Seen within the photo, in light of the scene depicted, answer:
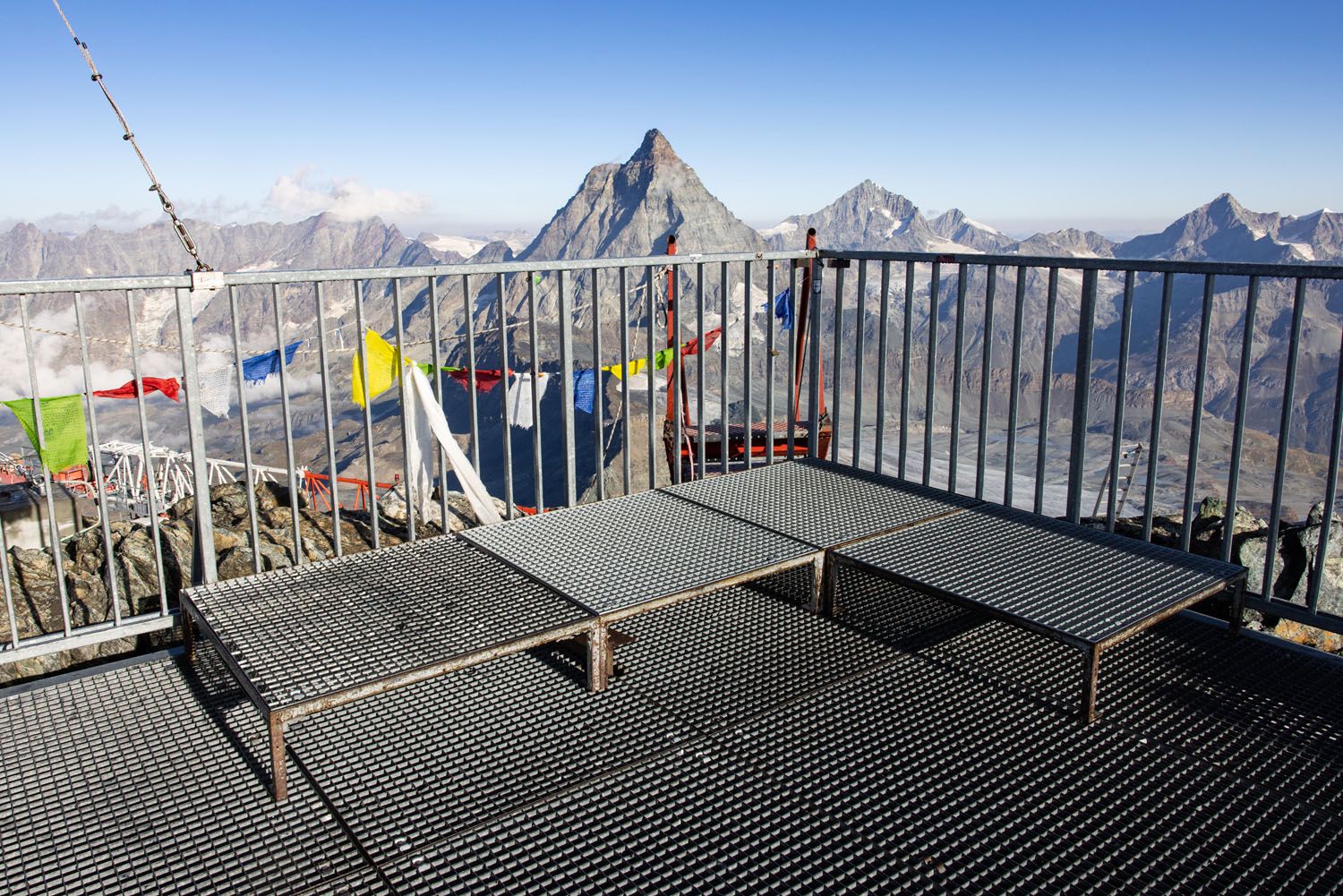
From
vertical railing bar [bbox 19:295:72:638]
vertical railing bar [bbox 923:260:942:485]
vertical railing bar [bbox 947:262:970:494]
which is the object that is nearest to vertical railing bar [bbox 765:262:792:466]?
→ vertical railing bar [bbox 923:260:942:485]

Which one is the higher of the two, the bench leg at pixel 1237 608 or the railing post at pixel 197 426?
the railing post at pixel 197 426

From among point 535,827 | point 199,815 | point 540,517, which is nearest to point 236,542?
point 540,517

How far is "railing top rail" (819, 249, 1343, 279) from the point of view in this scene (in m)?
3.31

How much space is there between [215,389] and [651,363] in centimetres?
178

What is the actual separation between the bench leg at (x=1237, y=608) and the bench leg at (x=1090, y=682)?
90 centimetres

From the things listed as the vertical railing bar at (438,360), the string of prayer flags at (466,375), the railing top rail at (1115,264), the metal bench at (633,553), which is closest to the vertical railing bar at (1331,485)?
the railing top rail at (1115,264)

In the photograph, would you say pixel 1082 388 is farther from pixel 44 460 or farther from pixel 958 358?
pixel 44 460

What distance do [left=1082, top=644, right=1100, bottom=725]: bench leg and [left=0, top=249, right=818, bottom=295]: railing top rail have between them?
2.43 m

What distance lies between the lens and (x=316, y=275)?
11.4 ft

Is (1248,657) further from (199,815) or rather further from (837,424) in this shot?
(199,815)

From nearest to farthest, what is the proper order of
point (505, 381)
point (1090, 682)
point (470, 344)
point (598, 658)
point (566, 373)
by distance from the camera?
point (1090, 682) → point (598, 658) → point (470, 344) → point (505, 381) → point (566, 373)

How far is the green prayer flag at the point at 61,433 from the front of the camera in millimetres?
3184

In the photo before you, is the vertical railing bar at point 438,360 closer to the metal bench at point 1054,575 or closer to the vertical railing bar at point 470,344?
the vertical railing bar at point 470,344

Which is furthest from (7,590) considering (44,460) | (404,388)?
(404,388)
